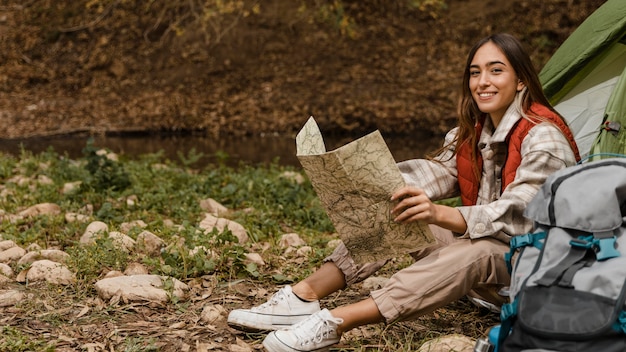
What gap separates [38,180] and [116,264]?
2413mm

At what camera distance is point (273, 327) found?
2.82m

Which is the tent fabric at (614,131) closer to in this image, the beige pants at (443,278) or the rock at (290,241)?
the beige pants at (443,278)

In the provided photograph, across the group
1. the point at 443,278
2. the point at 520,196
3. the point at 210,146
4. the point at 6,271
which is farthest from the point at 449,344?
the point at 210,146

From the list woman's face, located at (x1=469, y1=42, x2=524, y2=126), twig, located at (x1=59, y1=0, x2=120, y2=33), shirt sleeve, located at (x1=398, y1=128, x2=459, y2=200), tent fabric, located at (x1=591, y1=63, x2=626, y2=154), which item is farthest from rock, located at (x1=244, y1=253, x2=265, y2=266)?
twig, located at (x1=59, y1=0, x2=120, y2=33)

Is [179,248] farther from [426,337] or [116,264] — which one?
[426,337]

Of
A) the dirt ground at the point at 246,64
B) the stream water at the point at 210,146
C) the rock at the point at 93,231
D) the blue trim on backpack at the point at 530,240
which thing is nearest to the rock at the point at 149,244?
the rock at the point at 93,231

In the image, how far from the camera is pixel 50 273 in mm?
3289

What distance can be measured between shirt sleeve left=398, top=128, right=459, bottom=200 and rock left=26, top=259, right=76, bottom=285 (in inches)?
61.0

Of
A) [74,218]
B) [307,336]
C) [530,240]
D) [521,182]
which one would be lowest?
[74,218]

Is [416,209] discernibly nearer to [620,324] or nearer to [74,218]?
[620,324]

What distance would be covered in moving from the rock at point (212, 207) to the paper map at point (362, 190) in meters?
2.18

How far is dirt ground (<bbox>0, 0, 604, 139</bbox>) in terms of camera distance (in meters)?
9.63

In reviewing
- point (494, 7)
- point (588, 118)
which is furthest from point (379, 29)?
point (588, 118)

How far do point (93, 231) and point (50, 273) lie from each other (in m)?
0.71
